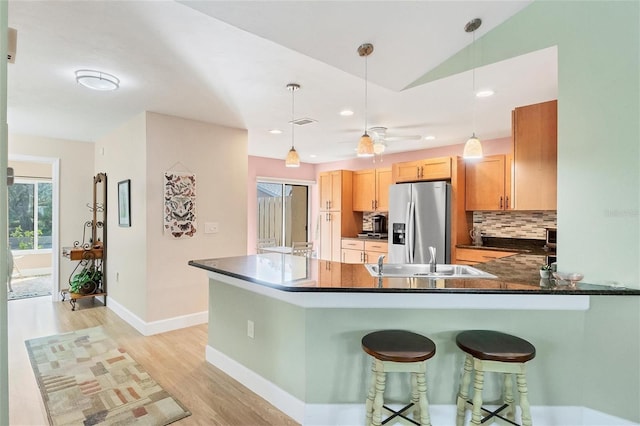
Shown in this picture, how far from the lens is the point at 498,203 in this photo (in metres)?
Result: 4.43

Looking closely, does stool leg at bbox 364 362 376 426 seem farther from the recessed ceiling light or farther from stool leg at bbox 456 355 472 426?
the recessed ceiling light

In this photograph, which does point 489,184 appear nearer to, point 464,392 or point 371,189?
point 371,189

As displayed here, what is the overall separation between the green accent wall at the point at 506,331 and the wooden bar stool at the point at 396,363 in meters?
0.21

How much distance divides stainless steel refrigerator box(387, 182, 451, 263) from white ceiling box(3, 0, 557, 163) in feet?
3.59

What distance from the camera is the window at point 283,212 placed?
261 inches

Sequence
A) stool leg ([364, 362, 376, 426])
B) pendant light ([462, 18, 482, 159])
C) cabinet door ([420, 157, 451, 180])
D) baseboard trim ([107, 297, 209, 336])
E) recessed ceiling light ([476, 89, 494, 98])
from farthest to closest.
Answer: cabinet door ([420, 157, 451, 180]) → baseboard trim ([107, 297, 209, 336]) → recessed ceiling light ([476, 89, 494, 98]) → pendant light ([462, 18, 482, 159]) → stool leg ([364, 362, 376, 426])

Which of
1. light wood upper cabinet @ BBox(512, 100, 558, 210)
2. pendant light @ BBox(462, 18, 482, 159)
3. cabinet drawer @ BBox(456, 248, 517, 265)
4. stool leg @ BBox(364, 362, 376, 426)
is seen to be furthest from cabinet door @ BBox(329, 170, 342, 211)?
stool leg @ BBox(364, 362, 376, 426)

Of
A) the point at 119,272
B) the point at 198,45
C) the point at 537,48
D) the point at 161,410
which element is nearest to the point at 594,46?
the point at 537,48

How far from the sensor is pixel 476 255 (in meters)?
4.45

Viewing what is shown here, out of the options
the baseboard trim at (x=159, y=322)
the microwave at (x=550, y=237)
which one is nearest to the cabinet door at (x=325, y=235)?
the baseboard trim at (x=159, y=322)

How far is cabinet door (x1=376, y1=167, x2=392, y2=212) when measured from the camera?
579 cm

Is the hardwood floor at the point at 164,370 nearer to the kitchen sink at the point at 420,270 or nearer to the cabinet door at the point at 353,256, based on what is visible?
the kitchen sink at the point at 420,270

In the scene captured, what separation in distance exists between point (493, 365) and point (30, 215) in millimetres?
A: 8838

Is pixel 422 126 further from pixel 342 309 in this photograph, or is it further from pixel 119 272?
pixel 119 272
